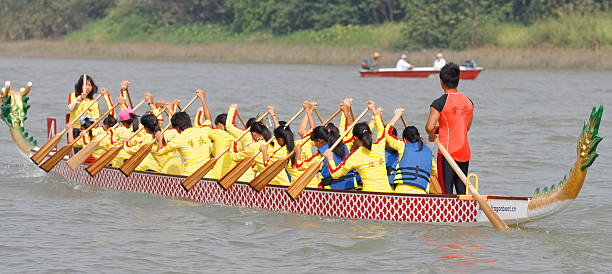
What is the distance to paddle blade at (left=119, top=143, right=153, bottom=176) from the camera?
1167cm

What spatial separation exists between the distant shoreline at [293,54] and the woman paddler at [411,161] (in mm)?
29481

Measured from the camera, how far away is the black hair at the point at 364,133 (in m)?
9.55

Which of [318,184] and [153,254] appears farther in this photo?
[318,184]

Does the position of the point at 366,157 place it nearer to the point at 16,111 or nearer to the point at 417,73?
the point at 16,111

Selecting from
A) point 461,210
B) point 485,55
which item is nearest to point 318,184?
point 461,210

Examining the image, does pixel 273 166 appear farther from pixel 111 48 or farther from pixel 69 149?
pixel 111 48

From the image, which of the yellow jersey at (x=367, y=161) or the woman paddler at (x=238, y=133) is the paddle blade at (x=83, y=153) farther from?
the yellow jersey at (x=367, y=161)

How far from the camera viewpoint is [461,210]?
31.5ft

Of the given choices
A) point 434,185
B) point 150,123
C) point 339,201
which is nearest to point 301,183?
point 339,201

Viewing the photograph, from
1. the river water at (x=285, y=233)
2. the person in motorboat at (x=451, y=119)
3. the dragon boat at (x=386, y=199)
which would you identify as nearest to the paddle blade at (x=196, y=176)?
the dragon boat at (x=386, y=199)

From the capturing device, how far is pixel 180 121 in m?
11.4

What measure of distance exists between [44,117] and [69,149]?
1024 cm

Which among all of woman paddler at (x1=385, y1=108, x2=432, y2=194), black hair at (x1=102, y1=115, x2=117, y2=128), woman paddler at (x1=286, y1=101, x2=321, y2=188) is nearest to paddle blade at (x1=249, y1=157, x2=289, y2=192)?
woman paddler at (x1=286, y1=101, x2=321, y2=188)

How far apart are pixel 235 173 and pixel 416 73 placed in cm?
2421
